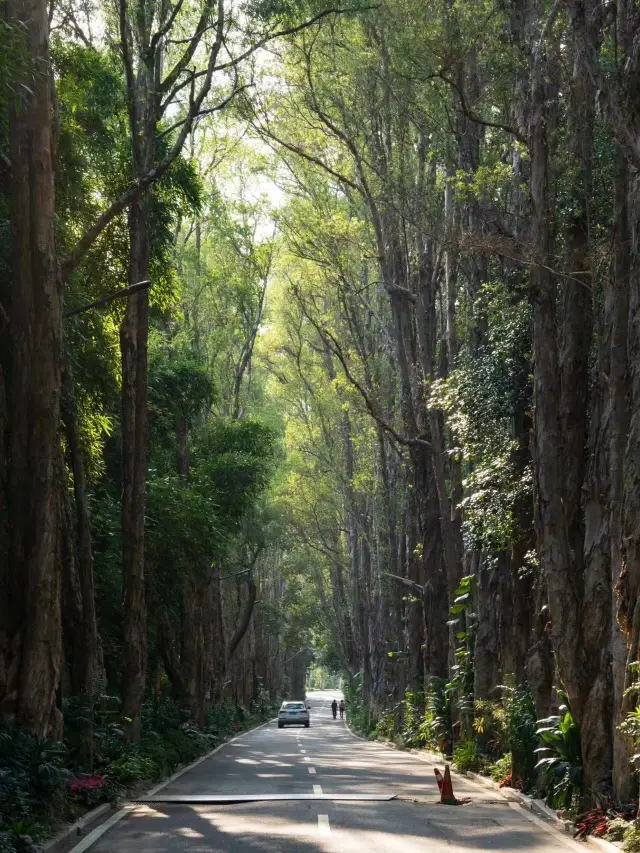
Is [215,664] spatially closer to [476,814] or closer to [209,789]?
[209,789]

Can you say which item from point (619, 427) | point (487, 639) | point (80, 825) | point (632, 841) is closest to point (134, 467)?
point (487, 639)

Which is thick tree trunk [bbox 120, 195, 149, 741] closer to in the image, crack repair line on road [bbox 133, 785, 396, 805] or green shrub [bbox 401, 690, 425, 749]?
crack repair line on road [bbox 133, 785, 396, 805]

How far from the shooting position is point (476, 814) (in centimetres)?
1317

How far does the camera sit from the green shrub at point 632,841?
927 cm

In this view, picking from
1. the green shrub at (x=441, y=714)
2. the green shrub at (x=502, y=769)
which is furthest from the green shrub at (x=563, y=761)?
the green shrub at (x=441, y=714)

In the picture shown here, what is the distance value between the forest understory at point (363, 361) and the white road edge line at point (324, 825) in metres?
2.67

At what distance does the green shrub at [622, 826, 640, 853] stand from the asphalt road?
833 mm

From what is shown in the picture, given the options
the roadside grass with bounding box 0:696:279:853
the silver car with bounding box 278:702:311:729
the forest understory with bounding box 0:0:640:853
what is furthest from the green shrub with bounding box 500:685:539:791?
the silver car with bounding box 278:702:311:729

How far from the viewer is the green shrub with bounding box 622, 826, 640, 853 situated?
365 inches

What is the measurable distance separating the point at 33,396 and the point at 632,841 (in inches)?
316

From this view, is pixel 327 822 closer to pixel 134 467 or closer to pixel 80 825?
pixel 80 825

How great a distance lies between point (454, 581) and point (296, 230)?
418 inches

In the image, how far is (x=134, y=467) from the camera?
19047 millimetres

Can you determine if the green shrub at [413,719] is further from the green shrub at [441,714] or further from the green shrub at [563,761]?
the green shrub at [563,761]
